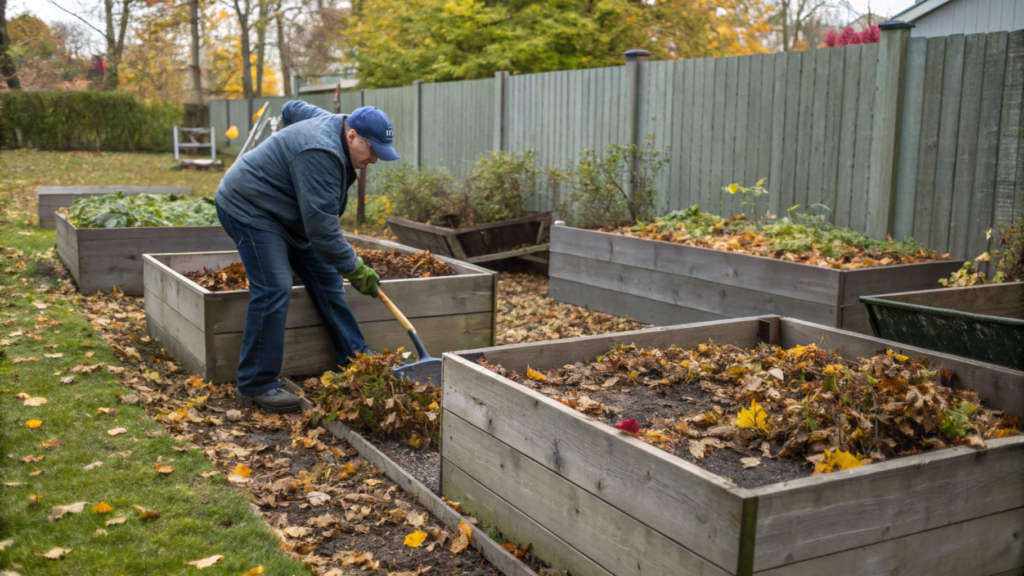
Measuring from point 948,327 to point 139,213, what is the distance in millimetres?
7122

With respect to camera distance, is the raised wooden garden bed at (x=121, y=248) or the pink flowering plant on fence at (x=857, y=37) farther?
the pink flowering plant on fence at (x=857, y=37)

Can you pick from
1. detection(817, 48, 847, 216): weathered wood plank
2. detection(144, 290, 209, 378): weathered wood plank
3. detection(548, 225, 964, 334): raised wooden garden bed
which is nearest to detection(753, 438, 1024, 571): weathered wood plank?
detection(548, 225, 964, 334): raised wooden garden bed

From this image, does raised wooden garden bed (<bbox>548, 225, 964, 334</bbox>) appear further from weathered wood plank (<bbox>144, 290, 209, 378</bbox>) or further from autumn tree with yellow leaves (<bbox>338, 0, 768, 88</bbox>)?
autumn tree with yellow leaves (<bbox>338, 0, 768, 88</bbox>)

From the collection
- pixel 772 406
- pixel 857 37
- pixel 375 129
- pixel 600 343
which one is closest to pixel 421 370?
pixel 600 343

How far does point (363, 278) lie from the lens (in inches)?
188

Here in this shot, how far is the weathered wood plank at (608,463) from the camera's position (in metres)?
2.13

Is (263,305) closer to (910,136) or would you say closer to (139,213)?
(139,213)

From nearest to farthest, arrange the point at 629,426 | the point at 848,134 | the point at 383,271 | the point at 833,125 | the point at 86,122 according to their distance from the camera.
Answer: the point at 629,426 → the point at 383,271 → the point at 848,134 → the point at 833,125 → the point at 86,122

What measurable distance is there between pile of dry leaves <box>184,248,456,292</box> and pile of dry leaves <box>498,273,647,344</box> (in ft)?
3.17

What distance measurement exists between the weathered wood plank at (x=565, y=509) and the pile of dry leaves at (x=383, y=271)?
8.23 ft

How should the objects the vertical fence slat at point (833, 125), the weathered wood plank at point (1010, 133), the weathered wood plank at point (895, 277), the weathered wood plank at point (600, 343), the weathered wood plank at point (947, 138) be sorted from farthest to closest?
the vertical fence slat at point (833, 125) → the weathered wood plank at point (947, 138) → the weathered wood plank at point (1010, 133) → the weathered wood plank at point (895, 277) → the weathered wood plank at point (600, 343)

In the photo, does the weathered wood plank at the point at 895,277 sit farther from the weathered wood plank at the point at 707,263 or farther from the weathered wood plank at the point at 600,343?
the weathered wood plank at the point at 600,343

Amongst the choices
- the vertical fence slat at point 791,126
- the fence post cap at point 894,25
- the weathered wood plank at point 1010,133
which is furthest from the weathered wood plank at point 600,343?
the vertical fence slat at point 791,126

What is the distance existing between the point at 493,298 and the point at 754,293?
2005 mm
